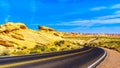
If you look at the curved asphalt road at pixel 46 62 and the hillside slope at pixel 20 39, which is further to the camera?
the hillside slope at pixel 20 39

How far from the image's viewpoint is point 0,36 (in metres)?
54.7

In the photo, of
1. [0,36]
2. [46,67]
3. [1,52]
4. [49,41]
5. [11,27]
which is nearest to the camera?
[46,67]

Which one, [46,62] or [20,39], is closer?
[46,62]

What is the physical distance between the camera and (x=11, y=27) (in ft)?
195

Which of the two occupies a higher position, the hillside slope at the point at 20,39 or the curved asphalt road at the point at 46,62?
the hillside slope at the point at 20,39

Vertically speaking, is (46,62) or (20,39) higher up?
(20,39)

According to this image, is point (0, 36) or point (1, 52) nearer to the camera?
point (1, 52)

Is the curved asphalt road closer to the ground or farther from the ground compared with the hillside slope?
closer to the ground

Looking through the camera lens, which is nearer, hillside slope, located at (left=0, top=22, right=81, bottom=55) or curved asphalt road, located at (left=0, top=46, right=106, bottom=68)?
curved asphalt road, located at (left=0, top=46, right=106, bottom=68)

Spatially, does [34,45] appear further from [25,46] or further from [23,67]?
[23,67]

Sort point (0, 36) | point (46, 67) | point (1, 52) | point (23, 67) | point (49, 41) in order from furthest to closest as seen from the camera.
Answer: point (49, 41)
point (0, 36)
point (1, 52)
point (46, 67)
point (23, 67)

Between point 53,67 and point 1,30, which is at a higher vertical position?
point 1,30

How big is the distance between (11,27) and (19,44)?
5.37 metres

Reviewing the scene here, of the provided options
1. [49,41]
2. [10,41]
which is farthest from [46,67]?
[49,41]
